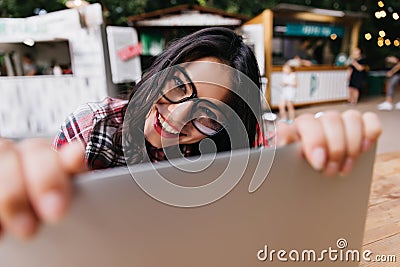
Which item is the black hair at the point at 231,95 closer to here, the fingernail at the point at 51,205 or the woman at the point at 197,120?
the woman at the point at 197,120

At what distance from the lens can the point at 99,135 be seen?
55 cm

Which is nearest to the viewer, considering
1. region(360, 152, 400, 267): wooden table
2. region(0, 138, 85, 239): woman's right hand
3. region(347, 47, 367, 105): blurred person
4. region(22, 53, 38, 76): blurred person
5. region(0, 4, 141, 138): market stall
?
region(0, 138, 85, 239): woman's right hand

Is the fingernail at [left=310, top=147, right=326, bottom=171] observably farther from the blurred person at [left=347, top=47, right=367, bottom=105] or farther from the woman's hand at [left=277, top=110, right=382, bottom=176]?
the blurred person at [left=347, top=47, right=367, bottom=105]

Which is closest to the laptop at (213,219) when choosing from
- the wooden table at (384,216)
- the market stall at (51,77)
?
the wooden table at (384,216)

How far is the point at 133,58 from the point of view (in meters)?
3.98

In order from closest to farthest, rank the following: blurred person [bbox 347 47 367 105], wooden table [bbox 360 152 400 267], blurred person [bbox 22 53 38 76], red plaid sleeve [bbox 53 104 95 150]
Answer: wooden table [bbox 360 152 400 267] → red plaid sleeve [bbox 53 104 95 150] → blurred person [bbox 22 53 38 76] → blurred person [bbox 347 47 367 105]

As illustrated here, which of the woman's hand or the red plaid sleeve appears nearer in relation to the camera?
the woman's hand

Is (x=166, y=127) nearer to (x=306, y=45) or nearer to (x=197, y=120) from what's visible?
(x=197, y=120)

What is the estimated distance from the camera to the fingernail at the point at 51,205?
0.14 m

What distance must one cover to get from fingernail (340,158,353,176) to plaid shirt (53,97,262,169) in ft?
0.94

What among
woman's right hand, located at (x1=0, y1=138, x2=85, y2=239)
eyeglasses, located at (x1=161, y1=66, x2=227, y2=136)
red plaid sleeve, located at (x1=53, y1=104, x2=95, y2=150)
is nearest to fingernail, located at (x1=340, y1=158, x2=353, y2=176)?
woman's right hand, located at (x1=0, y1=138, x2=85, y2=239)

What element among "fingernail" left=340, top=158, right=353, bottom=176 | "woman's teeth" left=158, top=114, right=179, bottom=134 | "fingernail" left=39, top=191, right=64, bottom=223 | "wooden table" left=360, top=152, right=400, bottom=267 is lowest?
"wooden table" left=360, top=152, right=400, bottom=267

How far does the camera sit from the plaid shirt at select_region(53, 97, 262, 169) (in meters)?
0.49

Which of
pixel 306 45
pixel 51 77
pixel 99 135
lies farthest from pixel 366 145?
pixel 306 45
